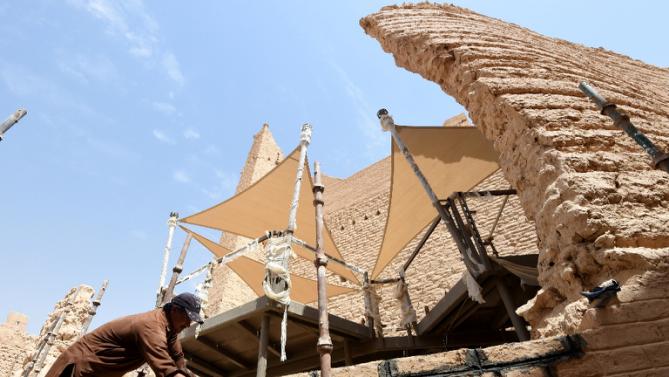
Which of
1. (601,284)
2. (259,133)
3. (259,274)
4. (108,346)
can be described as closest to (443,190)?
(259,274)

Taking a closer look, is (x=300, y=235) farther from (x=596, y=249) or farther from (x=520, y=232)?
(x=596, y=249)

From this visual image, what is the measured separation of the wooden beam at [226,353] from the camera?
532 cm

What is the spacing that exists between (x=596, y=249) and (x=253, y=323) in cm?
412

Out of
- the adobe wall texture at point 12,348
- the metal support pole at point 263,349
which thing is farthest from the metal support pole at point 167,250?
the adobe wall texture at point 12,348

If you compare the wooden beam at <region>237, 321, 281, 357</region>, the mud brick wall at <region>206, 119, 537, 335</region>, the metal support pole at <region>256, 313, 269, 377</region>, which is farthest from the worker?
the mud brick wall at <region>206, 119, 537, 335</region>

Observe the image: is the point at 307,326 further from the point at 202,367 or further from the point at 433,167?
the point at 433,167

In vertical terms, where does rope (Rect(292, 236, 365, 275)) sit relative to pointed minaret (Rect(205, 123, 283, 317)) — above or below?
below

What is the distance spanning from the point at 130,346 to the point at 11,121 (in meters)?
2.80

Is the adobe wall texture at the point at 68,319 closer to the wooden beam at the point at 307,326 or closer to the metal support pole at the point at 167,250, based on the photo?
the metal support pole at the point at 167,250

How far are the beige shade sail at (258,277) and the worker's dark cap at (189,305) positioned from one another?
6475mm

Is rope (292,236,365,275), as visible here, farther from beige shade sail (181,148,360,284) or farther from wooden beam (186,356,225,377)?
wooden beam (186,356,225,377)

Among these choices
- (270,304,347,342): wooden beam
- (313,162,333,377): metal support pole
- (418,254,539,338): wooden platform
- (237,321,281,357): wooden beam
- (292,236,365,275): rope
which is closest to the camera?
(313,162,333,377): metal support pole

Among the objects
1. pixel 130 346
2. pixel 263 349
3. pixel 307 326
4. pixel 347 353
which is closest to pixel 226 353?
pixel 307 326

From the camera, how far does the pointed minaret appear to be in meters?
12.4
